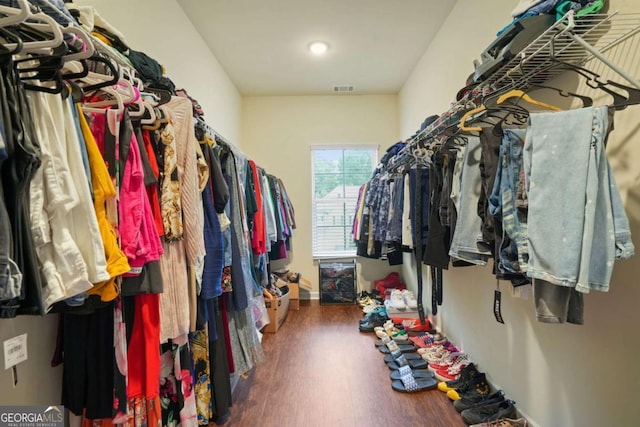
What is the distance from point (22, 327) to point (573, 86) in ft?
7.42

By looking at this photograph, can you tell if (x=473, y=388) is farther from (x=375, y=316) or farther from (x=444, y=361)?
(x=375, y=316)

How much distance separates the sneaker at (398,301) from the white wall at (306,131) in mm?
869

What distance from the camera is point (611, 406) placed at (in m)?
1.13

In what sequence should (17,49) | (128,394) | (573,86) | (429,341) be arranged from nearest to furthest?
(17,49) < (128,394) < (573,86) < (429,341)

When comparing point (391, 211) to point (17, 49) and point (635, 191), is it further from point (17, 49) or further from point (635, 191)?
point (17, 49)

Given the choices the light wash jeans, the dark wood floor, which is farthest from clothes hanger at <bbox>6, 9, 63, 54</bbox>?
the dark wood floor

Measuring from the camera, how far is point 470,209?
129 cm

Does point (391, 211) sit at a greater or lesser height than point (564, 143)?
lesser

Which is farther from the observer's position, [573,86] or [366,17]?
[366,17]

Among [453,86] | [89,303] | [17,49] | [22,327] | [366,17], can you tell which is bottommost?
[22,327]

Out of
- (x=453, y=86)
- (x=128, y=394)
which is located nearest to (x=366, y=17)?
(x=453, y=86)

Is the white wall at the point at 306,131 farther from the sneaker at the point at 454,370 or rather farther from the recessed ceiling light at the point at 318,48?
the sneaker at the point at 454,370

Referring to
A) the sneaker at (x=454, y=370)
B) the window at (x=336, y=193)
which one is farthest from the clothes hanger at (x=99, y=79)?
the window at (x=336, y=193)

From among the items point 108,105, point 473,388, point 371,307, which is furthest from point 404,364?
point 108,105
